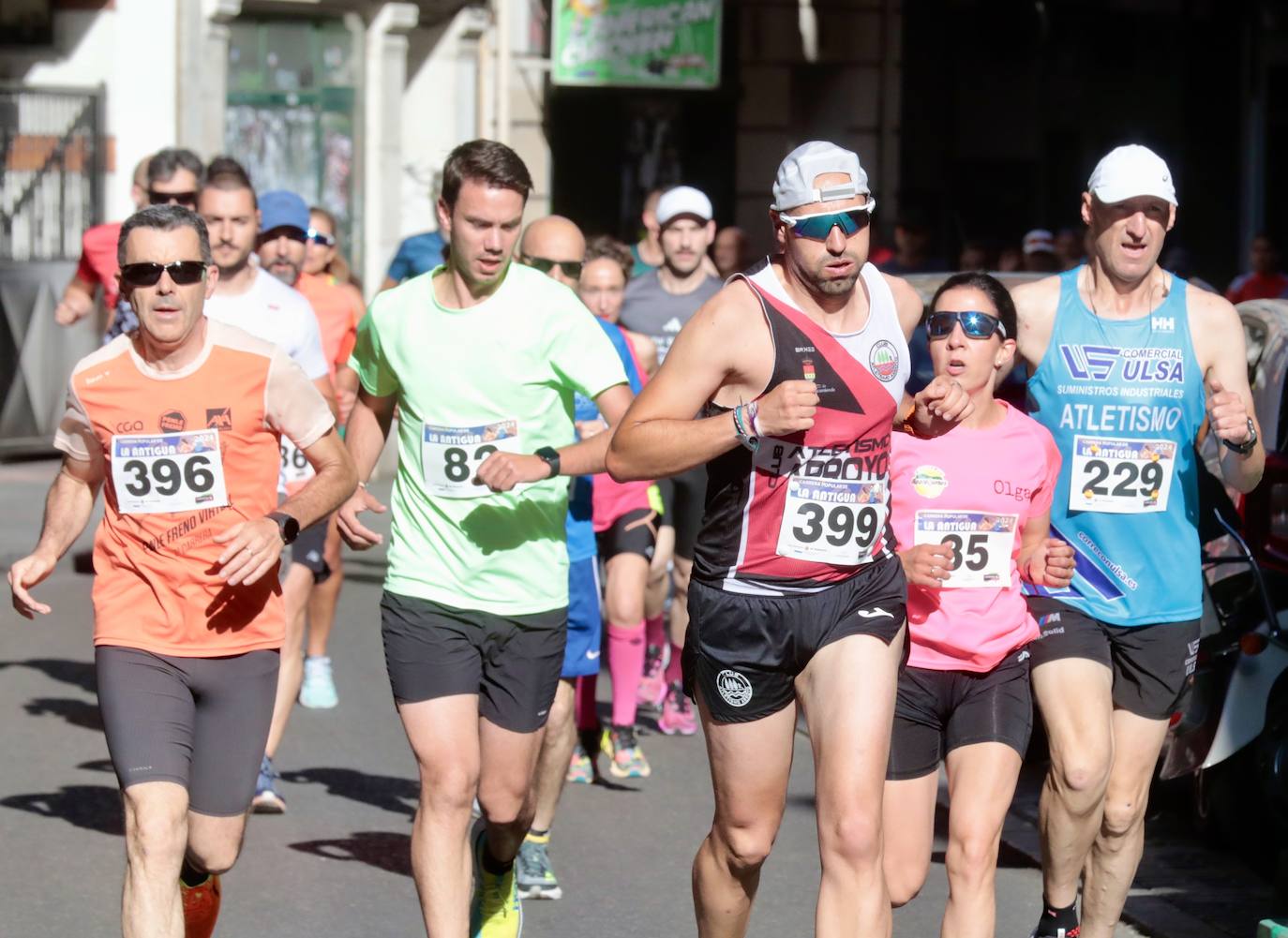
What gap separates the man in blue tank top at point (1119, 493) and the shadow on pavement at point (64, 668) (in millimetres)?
5534

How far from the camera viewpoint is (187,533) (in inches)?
214

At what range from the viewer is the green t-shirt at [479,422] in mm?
5875

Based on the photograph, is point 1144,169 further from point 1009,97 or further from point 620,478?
point 1009,97

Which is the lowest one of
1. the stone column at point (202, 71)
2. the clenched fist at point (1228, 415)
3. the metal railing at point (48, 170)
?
the clenched fist at point (1228, 415)

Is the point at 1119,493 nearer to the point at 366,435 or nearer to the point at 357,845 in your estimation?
the point at 366,435

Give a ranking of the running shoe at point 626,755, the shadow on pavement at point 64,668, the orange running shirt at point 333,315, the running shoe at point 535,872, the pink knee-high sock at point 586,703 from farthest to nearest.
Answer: the shadow on pavement at point 64,668, the orange running shirt at point 333,315, the running shoe at point 626,755, the pink knee-high sock at point 586,703, the running shoe at point 535,872

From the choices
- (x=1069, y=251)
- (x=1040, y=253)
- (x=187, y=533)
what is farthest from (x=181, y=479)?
(x=1069, y=251)

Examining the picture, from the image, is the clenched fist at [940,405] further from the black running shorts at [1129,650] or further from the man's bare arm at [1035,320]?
the black running shorts at [1129,650]

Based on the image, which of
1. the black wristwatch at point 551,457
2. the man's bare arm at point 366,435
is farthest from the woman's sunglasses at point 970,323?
the man's bare arm at point 366,435

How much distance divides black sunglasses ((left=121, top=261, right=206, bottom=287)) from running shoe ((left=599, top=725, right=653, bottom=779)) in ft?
11.7

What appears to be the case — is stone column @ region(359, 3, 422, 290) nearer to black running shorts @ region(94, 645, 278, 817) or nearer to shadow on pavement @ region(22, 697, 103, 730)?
shadow on pavement @ region(22, 697, 103, 730)

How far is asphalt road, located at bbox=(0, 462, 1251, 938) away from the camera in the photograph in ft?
21.9

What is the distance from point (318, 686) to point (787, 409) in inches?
213

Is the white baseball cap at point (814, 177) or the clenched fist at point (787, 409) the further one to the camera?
the white baseball cap at point (814, 177)
